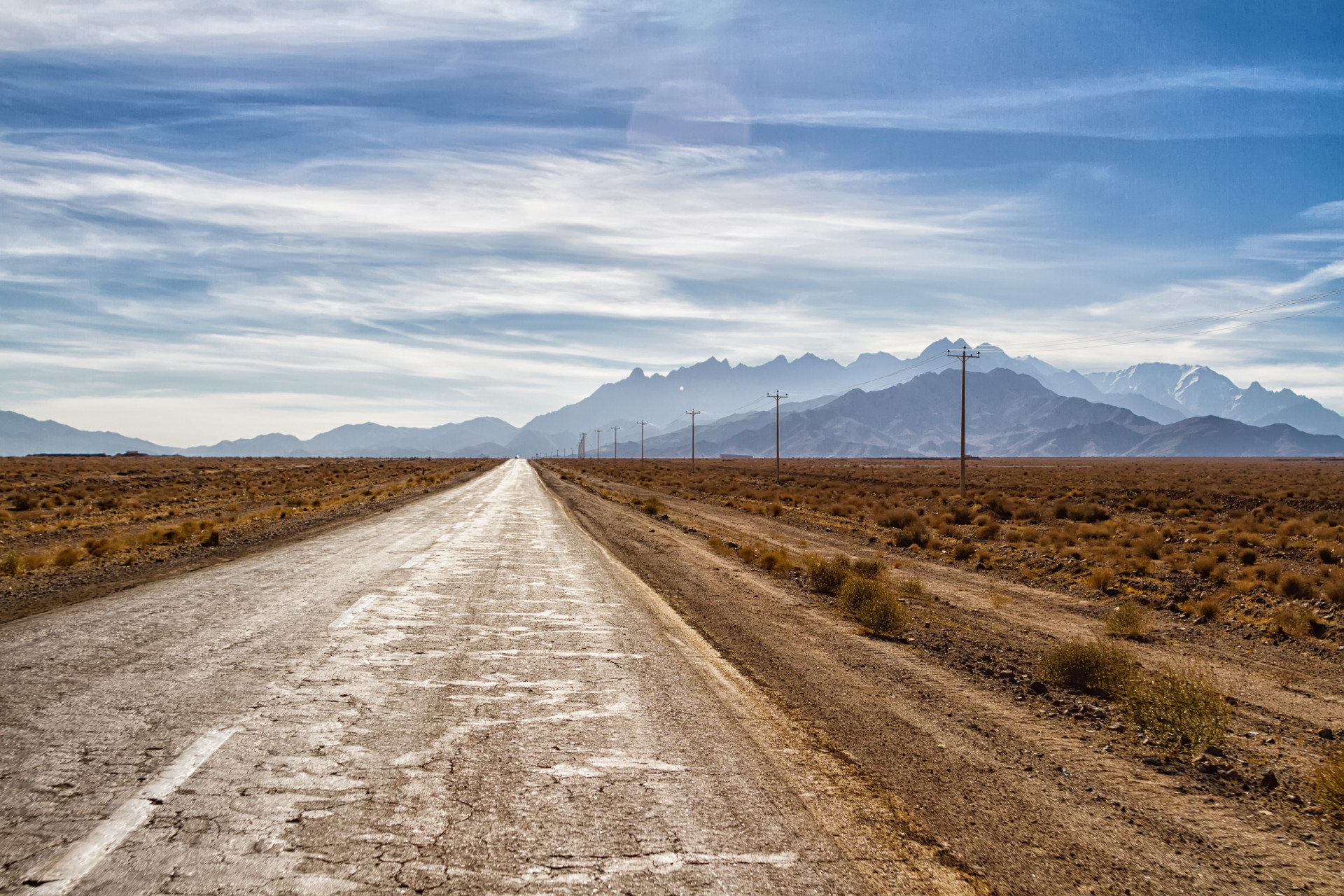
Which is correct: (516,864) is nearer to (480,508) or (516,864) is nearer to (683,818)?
(683,818)

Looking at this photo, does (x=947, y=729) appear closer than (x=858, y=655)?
Yes

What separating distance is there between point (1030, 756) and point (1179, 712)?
171cm

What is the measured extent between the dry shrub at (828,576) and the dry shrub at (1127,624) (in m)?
4.15

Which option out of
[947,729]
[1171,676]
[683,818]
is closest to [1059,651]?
[1171,676]

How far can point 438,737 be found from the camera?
5215mm

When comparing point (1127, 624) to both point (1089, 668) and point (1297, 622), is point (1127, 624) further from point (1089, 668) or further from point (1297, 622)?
point (1089, 668)

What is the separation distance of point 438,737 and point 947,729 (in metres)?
3.94

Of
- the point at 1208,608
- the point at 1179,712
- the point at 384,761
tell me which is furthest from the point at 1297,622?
the point at 384,761

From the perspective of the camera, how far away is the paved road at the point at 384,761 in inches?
137

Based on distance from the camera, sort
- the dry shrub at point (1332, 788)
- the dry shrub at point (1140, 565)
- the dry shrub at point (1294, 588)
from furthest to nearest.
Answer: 1. the dry shrub at point (1140, 565)
2. the dry shrub at point (1294, 588)
3. the dry shrub at point (1332, 788)

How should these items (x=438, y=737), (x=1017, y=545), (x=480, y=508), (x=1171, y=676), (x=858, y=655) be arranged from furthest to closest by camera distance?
(x=480, y=508)
(x=1017, y=545)
(x=858, y=655)
(x=1171, y=676)
(x=438, y=737)

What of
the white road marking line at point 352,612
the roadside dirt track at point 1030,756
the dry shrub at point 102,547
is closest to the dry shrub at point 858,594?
the roadside dirt track at point 1030,756

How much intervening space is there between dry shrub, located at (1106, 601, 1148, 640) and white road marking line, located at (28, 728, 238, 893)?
37.6 ft

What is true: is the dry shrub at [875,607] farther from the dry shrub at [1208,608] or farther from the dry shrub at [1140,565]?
the dry shrub at [1140,565]
